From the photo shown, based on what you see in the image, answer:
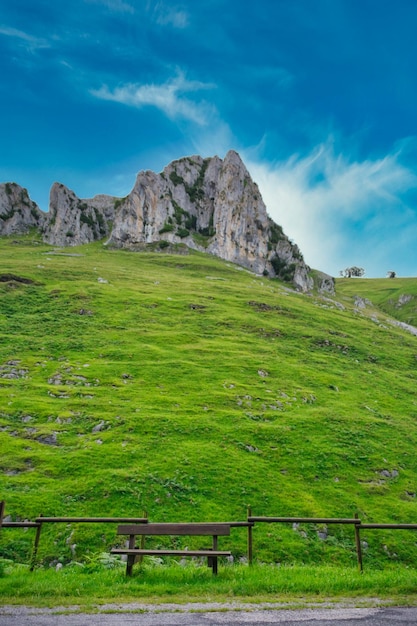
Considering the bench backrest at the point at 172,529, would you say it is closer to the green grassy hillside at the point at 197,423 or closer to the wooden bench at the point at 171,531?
the wooden bench at the point at 171,531

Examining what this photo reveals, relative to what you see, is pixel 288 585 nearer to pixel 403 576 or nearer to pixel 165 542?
pixel 403 576

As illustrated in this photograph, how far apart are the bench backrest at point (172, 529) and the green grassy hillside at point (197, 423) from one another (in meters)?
7.35

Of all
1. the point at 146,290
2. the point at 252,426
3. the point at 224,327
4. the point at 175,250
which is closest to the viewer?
the point at 252,426

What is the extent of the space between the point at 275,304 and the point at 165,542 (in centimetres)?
7347

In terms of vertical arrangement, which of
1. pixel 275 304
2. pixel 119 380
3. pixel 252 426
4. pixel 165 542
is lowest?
pixel 165 542

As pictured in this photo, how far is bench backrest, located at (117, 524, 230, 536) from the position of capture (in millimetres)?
15180

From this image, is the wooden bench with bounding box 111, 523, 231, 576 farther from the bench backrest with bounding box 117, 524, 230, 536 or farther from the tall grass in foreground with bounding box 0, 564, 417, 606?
the tall grass in foreground with bounding box 0, 564, 417, 606

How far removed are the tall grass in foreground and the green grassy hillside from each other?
691 cm

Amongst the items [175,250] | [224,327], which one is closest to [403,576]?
[224,327]

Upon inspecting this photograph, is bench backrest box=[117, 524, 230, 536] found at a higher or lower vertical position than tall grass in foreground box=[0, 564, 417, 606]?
higher

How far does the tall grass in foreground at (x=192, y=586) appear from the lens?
13203 mm

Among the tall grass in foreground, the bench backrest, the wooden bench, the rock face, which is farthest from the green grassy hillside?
the rock face

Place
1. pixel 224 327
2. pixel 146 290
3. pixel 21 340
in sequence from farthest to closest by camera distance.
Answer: pixel 146 290 < pixel 224 327 < pixel 21 340

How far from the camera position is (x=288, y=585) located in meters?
14.2
